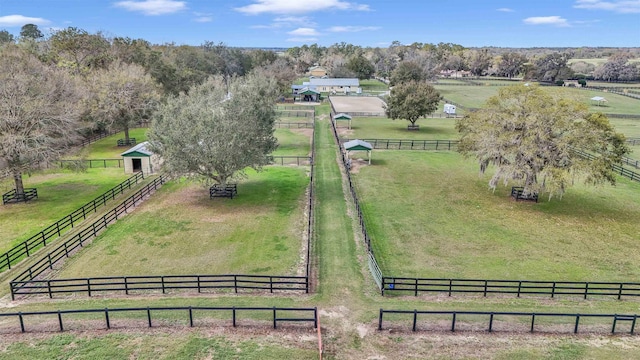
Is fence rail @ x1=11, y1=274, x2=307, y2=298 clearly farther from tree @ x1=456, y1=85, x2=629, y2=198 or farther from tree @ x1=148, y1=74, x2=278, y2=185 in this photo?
tree @ x1=456, y1=85, x2=629, y2=198

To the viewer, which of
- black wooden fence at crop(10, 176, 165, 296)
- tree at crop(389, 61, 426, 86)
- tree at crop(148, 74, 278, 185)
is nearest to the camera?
black wooden fence at crop(10, 176, 165, 296)

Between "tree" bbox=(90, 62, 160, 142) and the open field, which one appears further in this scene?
the open field

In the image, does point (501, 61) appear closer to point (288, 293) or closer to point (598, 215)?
point (598, 215)

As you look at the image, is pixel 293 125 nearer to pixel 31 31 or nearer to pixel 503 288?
pixel 503 288

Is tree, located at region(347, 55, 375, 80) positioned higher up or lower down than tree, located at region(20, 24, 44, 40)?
lower down

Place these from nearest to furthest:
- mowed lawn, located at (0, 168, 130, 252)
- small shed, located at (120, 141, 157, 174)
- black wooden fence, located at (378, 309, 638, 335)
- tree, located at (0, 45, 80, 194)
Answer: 1. black wooden fence, located at (378, 309, 638, 335)
2. mowed lawn, located at (0, 168, 130, 252)
3. tree, located at (0, 45, 80, 194)
4. small shed, located at (120, 141, 157, 174)

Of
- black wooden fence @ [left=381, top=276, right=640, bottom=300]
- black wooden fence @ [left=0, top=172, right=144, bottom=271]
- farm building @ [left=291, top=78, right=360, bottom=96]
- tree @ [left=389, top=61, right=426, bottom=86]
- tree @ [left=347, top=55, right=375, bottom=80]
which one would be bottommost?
black wooden fence @ [left=381, top=276, right=640, bottom=300]

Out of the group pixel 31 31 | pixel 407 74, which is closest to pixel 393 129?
pixel 407 74

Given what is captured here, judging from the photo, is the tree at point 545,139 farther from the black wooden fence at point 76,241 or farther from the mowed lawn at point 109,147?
the mowed lawn at point 109,147

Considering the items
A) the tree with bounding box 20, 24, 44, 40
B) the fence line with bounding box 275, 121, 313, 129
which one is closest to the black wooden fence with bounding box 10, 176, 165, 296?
the fence line with bounding box 275, 121, 313, 129
